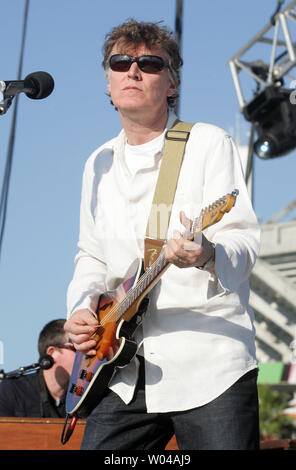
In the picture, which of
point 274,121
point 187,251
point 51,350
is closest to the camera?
point 187,251

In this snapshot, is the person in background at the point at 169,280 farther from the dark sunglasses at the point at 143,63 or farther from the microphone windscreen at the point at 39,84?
the microphone windscreen at the point at 39,84

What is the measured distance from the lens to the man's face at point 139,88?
3.04 m

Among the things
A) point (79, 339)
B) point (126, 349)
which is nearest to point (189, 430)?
point (126, 349)

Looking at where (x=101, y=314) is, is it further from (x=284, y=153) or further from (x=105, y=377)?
(x=284, y=153)

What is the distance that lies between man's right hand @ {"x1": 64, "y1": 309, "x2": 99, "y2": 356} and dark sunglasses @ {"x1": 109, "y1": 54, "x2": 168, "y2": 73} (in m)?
1.02

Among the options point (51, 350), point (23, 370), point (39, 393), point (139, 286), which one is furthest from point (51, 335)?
point (139, 286)

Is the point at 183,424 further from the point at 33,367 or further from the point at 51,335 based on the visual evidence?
the point at 51,335

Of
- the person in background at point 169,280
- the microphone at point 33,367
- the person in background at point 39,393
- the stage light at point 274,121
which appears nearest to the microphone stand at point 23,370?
the microphone at point 33,367

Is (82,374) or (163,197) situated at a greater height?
(163,197)

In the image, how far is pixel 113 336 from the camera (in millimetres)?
2916

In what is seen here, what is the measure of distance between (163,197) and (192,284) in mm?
374

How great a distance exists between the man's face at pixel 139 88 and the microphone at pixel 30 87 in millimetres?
293
